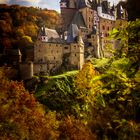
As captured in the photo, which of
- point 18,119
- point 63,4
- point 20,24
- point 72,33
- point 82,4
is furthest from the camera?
point 82,4

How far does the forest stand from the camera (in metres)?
3.18

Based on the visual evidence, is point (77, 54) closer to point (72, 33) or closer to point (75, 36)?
point (75, 36)

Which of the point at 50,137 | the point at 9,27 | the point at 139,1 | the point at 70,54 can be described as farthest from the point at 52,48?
the point at 139,1

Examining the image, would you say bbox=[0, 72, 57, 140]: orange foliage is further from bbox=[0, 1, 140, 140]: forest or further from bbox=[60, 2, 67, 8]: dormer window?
bbox=[60, 2, 67, 8]: dormer window

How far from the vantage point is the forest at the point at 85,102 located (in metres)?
3.18

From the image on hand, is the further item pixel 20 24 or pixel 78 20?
pixel 78 20

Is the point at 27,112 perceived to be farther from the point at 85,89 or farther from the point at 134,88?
the point at 134,88

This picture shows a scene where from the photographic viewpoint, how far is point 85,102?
65.4ft

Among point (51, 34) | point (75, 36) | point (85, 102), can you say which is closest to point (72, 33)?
point (75, 36)

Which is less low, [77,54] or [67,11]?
[67,11]

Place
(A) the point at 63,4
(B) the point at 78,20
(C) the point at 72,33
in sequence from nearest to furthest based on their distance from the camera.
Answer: (C) the point at 72,33 → (B) the point at 78,20 → (A) the point at 63,4

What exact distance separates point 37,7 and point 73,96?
9.56m

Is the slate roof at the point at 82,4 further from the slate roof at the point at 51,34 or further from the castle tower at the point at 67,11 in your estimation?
the slate roof at the point at 51,34

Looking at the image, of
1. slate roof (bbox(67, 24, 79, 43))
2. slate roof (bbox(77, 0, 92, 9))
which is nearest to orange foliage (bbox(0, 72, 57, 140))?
slate roof (bbox(67, 24, 79, 43))
